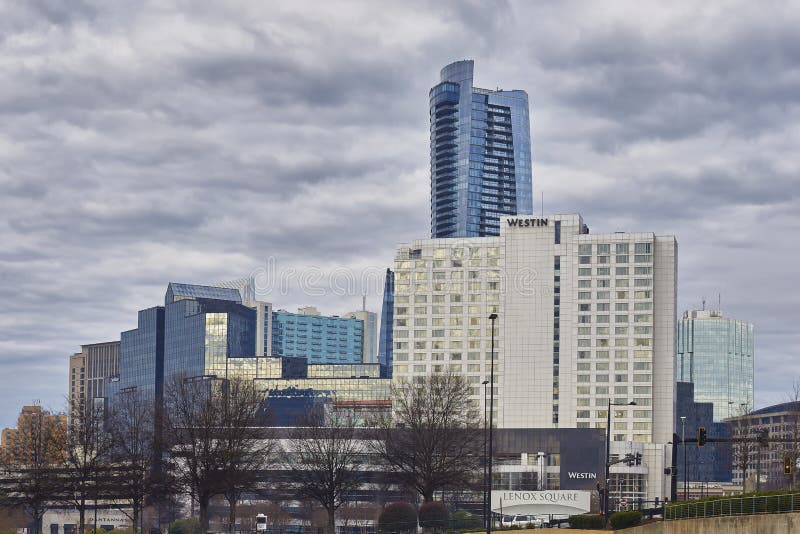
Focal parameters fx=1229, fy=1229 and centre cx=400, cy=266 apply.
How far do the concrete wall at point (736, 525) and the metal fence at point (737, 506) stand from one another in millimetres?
364

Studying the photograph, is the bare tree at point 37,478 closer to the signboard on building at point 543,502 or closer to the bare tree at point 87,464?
the bare tree at point 87,464

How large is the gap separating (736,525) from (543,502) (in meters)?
109

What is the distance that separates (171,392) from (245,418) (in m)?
20.9

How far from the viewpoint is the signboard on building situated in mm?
172000

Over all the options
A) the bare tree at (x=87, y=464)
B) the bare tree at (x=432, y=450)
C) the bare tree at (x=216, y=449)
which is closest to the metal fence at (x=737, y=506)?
the bare tree at (x=432, y=450)

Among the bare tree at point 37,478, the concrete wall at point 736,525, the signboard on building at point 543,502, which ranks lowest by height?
the signboard on building at point 543,502

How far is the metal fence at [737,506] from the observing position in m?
60.8

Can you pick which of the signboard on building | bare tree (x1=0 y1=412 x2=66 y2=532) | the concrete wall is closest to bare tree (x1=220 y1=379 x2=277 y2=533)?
bare tree (x1=0 y1=412 x2=66 y2=532)

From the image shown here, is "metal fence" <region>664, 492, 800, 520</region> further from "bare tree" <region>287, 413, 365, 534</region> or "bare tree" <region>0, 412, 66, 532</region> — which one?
"bare tree" <region>0, 412, 66, 532</region>

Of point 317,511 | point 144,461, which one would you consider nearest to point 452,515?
point 144,461

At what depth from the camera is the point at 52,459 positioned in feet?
442

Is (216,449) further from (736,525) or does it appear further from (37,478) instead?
(736,525)

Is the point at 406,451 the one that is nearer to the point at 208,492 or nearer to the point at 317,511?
the point at 208,492

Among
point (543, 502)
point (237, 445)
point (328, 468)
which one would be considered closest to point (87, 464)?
point (237, 445)
